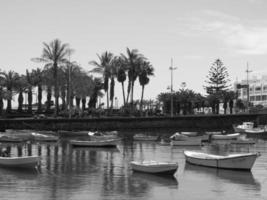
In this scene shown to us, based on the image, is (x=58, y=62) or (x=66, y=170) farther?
(x=58, y=62)

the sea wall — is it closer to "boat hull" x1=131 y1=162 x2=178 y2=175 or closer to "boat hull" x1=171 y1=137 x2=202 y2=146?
"boat hull" x1=171 y1=137 x2=202 y2=146

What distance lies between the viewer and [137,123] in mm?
96062

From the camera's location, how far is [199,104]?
143875 millimetres

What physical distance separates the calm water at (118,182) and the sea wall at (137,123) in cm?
4190

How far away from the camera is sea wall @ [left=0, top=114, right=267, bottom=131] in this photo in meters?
89.4

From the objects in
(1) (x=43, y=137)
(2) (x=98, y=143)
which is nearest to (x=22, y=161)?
(2) (x=98, y=143)

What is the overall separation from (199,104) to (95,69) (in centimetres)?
4671

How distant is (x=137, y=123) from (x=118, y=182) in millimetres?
62281

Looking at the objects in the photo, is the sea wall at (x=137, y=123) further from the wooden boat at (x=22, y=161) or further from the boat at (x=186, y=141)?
A: the wooden boat at (x=22, y=161)

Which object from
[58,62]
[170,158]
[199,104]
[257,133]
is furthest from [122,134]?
[199,104]

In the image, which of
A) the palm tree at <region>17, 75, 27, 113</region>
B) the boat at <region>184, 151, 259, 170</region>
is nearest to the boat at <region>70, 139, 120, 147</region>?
the boat at <region>184, 151, 259, 170</region>

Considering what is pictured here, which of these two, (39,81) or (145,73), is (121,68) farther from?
(39,81)

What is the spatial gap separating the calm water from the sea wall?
4190 cm

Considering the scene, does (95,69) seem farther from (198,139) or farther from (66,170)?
(66,170)
